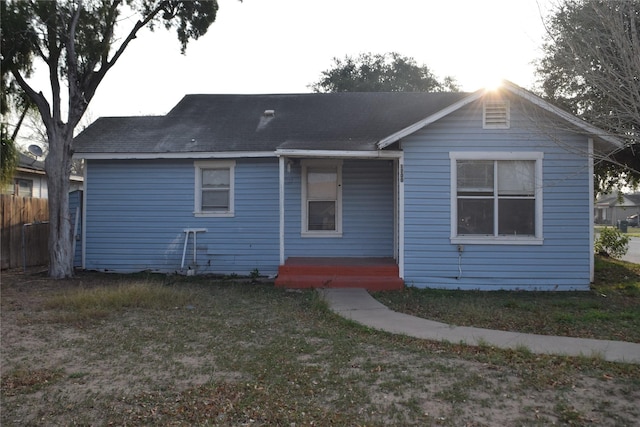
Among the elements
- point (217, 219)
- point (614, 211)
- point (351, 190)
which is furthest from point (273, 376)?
point (614, 211)

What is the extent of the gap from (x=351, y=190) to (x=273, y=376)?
7.13m

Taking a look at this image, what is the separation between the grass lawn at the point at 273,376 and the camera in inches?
148

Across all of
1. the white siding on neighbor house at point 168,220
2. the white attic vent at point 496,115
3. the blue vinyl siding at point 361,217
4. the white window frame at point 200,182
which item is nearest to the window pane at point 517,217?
the white attic vent at point 496,115

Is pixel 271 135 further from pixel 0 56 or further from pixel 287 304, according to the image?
pixel 0 56

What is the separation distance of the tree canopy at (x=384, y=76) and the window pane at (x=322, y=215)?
21761 mm

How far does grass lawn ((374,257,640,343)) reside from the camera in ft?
21.3

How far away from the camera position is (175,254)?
11688 mm

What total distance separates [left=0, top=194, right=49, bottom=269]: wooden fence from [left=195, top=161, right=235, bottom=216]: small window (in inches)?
205

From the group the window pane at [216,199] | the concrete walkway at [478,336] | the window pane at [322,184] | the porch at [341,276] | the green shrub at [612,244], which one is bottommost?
the concrete walkway at [478,336]

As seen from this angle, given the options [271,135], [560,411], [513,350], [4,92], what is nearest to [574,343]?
[513,350]

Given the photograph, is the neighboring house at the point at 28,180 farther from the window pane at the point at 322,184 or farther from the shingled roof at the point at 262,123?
the window pane at the point at 322,184

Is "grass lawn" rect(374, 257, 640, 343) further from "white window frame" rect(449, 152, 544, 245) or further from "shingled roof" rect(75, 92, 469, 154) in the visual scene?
"shingled roof" rect(75, 92, 469, 154)

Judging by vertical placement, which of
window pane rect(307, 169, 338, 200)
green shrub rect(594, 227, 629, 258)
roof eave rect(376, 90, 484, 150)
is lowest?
green shrub rect(594, 227, 629, 258)

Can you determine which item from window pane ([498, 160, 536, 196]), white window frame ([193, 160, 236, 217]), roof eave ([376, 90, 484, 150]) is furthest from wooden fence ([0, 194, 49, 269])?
window pane ([498, 160, 536, 196])
